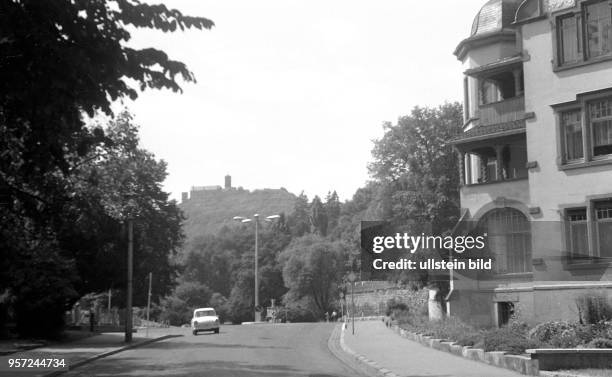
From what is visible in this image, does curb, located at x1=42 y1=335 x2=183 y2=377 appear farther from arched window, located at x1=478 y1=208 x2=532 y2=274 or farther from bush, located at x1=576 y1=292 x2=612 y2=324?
arched window, located at x1=478 y1=208 x2=532 y2=274

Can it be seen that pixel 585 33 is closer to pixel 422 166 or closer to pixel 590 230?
pixel 590 230

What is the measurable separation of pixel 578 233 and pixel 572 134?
3.52 meters

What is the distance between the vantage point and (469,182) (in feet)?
117

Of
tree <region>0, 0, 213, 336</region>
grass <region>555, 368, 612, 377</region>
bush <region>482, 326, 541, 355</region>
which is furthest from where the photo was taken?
bush <region>482, 326, 541, 355</region>

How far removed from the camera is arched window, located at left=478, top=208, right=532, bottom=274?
29.8 meters

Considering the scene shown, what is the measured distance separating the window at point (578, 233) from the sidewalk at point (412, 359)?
605cm

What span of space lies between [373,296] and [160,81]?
60124mm

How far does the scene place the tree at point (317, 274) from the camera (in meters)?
89.2

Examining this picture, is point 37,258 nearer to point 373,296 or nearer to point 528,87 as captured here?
point 528,87

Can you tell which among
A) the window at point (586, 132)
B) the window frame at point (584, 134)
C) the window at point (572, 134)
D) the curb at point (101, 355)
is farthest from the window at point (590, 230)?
the curb at point (101, 355)

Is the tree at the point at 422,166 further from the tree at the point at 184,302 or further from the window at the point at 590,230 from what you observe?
the tree at the point at 184,302

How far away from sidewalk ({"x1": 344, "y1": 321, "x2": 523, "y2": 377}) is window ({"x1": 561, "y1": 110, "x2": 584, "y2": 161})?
858 centimetres

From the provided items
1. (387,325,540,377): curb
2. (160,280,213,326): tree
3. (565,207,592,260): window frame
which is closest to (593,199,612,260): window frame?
(565,207,592,260): window frame

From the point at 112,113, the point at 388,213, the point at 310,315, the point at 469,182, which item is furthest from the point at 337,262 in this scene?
the point at 112,113
